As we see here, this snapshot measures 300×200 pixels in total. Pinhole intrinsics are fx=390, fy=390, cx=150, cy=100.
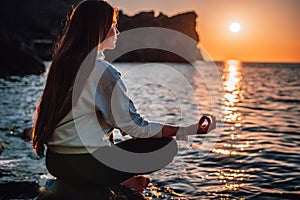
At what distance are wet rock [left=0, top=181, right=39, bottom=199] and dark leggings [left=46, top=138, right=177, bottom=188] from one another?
2874 mm

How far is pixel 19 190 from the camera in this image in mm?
6754

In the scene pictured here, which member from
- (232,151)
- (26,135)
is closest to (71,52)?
(232,151)

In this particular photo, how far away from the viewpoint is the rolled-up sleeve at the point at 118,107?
11.8ft

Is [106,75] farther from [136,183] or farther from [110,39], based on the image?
[136,183]

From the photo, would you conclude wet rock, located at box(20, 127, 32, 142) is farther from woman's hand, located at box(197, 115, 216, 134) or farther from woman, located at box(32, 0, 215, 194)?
woman's hand, located at box(197, 115, 216, 134)

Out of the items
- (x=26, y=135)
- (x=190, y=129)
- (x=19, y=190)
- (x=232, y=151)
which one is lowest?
(x=19, y=190)

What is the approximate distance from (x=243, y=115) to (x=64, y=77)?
15.7 metres

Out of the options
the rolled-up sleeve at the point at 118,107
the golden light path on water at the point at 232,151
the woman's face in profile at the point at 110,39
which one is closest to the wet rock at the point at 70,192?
the rolled-up sleeve at the point at 118,107

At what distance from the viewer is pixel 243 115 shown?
1848 cm

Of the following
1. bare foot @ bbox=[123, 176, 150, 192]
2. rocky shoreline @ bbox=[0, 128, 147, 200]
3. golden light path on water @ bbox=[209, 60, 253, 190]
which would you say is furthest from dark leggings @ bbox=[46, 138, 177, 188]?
golden light path on water @ bbox=[209, 60, 253, 190]

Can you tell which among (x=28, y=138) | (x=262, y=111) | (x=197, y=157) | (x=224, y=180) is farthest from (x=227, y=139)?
(x=262, y=111)

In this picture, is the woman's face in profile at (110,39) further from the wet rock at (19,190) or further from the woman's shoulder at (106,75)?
the wet rock at (19,190)

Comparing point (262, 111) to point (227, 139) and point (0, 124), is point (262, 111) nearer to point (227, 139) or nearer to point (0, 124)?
point (227, 139)

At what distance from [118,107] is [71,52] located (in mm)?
681
